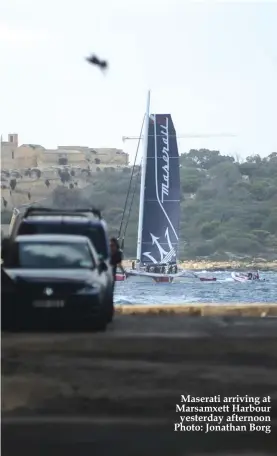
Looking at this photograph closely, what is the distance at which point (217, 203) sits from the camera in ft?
32.3

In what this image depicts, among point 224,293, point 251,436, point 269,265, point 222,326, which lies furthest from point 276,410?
point 224,293

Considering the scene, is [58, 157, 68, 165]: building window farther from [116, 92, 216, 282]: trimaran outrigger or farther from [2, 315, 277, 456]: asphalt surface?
[116, 92, 216, 282]: trimaran outrigger

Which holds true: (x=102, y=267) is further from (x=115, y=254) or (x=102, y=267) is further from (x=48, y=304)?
(x=48, y=304)

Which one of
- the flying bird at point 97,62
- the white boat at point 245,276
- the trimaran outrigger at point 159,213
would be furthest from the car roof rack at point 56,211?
the white boat at point 245,276

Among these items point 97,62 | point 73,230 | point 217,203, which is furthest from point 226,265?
point 97,62

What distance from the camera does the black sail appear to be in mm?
11352

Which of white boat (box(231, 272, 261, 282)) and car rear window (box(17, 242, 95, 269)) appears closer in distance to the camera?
car rear window (box(17, 242, 95, 269))

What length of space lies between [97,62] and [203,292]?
3798 mm

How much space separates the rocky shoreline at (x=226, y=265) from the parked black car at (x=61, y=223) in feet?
4.47

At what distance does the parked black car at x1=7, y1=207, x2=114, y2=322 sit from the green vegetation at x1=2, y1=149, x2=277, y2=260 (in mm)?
95

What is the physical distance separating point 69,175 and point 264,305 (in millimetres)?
3274

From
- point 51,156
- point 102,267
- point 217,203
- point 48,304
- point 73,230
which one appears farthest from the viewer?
point 217,203

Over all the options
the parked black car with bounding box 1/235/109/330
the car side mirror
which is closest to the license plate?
the parked black car with bounding box 1/235/109/330

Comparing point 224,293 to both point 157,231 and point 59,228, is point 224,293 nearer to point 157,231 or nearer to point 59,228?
point 157,231
